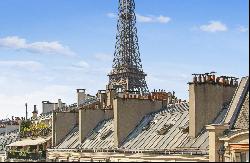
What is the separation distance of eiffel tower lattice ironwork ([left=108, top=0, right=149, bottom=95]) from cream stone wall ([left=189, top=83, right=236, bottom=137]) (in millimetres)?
114506

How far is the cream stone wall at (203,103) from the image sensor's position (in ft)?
148

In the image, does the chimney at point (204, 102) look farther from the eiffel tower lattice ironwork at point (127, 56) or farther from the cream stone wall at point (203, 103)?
the eiffel tower lattice ironwork at point (127, 56)

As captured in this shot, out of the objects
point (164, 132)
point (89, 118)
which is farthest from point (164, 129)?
point (89, 118)

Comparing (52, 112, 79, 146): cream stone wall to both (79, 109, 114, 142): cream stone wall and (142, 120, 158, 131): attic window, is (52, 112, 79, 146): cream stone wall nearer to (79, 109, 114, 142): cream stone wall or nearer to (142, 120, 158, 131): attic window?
(79, 109, 114, 142): cream stone wall

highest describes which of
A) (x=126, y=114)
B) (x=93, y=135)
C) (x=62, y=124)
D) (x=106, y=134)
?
(x=126, y=114)

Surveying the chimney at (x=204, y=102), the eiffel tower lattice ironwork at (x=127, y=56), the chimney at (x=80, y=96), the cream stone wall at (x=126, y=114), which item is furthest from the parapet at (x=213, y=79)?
the eiffel tower lattice ironwork at (x=127, y=56)

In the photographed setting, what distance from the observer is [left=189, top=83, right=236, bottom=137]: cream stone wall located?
4503 cm

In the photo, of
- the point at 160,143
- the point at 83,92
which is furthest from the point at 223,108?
the point at 83,92

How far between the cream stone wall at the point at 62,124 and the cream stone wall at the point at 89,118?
16.3 ft

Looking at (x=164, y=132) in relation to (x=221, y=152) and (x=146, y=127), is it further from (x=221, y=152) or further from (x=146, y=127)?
(x=221, y=152)

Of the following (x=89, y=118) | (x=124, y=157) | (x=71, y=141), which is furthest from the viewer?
(x=71, y=141)

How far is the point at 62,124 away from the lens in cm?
6675

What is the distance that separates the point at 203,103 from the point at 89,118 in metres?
19.1

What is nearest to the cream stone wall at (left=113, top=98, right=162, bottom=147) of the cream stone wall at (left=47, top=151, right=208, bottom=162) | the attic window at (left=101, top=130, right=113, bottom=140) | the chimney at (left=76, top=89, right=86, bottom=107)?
the cream stone wall at (left=47, top=151, right=208, bottom=162)
